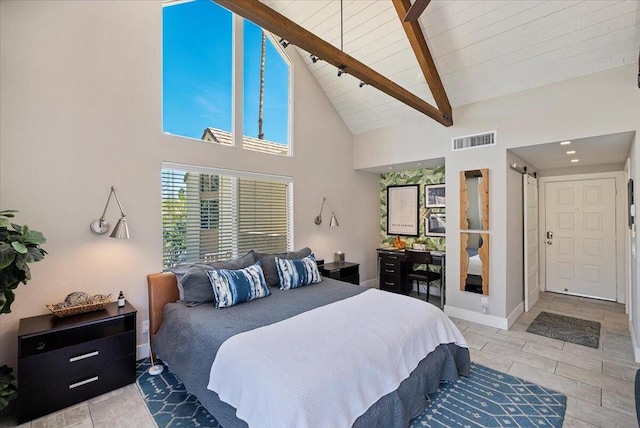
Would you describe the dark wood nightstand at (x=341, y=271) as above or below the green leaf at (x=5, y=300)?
below

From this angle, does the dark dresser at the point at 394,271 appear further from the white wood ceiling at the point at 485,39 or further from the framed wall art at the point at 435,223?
the white wood ceiling at the point at 485,39

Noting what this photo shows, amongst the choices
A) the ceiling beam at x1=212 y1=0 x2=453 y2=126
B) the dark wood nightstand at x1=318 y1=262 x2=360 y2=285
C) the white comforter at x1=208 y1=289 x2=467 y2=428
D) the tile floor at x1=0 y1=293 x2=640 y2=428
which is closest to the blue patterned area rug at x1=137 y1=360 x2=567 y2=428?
the tile floor at x1=0 y1=293 x2=640 y2=428

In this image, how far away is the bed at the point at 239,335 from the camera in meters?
1.81

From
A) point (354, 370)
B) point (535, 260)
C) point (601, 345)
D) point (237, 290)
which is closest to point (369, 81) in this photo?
point (237, 290)

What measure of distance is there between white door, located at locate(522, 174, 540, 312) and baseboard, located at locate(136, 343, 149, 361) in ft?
→ 16.9

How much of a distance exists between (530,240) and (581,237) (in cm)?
131

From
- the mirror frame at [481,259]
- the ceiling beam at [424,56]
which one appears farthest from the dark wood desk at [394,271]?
the ceiling beam at [424,56]

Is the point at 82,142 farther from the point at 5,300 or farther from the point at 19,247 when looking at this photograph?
the point at 5,300

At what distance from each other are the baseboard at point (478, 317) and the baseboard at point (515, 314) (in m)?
0.09

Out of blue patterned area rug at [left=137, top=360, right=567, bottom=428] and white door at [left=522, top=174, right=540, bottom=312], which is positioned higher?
white door at [left=522, top=174, right=540, bottom=312]

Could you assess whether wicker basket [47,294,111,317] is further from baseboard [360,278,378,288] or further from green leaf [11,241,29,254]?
baseboard [360,278,378,288]

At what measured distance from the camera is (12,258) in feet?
5.98

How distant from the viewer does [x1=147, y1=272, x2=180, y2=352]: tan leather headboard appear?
2.96 meters

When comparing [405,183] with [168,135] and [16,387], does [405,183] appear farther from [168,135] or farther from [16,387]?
[16,387]
